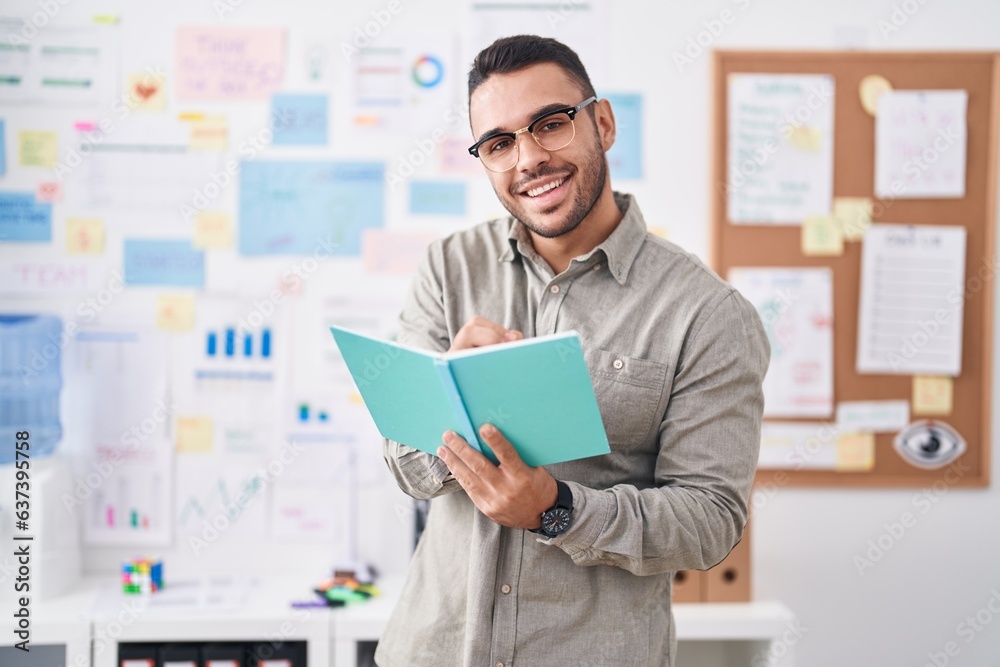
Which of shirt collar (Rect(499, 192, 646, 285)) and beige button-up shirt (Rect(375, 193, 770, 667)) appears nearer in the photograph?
beige button-up shirt (Rect(375, 193, 770, 667))

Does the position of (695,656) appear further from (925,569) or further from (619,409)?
(619,409)

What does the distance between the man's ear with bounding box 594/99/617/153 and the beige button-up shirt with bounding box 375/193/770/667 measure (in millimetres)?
167

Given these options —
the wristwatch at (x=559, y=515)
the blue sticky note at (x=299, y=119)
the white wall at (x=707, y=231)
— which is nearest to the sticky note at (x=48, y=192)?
the white wall at (x=707, y=231)

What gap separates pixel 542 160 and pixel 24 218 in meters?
1.68

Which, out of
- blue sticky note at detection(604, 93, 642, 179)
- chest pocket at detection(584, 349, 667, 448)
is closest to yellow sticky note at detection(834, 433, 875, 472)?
blue sticky note at detection(604, 93, 642, 179)

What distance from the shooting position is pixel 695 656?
233 centimetres

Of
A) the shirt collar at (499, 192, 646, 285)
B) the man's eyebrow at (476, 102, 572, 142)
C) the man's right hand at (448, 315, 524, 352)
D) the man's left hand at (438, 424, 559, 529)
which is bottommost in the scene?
the man's left hand at (438, 424, 559, 529)

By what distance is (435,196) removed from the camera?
2.29 metres

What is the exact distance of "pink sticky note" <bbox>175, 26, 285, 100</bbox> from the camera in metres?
2.27

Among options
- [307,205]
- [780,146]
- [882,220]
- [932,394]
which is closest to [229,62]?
[307,205]

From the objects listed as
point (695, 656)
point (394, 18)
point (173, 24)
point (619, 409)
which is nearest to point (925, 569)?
point (695, 656)

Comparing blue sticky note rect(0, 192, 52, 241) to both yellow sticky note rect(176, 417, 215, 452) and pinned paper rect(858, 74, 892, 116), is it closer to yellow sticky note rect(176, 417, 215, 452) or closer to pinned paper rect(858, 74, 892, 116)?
yellow sticky note rect(176, 417, 215, 452)

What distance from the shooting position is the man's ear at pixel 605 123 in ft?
4.59

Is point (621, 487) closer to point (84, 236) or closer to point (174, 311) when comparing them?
point (174, 311)
